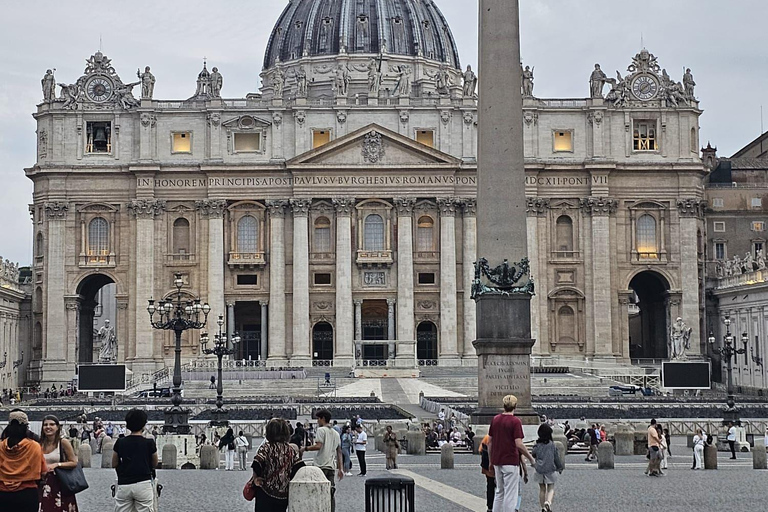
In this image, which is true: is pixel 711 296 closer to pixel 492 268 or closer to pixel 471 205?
pixel 471 205

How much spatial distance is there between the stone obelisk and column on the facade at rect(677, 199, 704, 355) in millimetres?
63678

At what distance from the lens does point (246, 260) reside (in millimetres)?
90625

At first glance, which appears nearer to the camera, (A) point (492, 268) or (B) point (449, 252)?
(A) point (492, 268)

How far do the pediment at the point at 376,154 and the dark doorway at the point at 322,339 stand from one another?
1091cm

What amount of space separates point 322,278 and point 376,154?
9072 mm

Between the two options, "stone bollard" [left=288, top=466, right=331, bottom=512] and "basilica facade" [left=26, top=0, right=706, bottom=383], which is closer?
"stone bollard" [left=288, top=466, right=331, bottom=512]

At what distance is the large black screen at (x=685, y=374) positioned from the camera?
61281mm

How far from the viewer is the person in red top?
1819 cm

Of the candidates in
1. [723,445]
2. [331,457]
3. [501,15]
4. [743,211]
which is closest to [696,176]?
[743,211]

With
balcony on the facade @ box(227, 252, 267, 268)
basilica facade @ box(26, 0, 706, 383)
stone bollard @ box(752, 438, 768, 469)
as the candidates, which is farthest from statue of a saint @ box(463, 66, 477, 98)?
stone bollard @ box(752, 438, 768, 469)

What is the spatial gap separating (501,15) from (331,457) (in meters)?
12.9

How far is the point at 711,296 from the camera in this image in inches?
3659

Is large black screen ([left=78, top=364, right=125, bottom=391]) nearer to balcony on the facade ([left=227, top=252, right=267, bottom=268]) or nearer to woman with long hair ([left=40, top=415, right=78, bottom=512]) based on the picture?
balcony on the facade ([left=227, top=252, right=267, bottom=268])

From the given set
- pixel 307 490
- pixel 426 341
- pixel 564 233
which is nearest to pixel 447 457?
pixel 307 490
